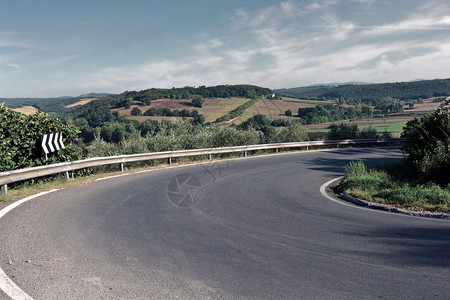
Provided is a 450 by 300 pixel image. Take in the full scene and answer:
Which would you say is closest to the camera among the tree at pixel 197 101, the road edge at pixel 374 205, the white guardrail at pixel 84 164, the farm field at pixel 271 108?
the road edge at pixel 374 205

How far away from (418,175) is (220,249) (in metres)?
8.56

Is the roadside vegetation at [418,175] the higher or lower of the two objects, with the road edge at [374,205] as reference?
higher

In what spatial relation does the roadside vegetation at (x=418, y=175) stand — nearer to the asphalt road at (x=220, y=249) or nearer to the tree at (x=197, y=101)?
the asphalt road at (x=220, y=249)

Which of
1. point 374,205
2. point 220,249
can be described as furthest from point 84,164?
point 374,205

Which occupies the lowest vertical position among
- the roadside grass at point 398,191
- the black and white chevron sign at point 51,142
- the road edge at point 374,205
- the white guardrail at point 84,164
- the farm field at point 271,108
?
the road edge at point 374,205

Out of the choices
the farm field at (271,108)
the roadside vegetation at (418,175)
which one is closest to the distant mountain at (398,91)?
the farm field at (271,108)

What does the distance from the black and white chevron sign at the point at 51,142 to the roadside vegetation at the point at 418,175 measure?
31.2ft

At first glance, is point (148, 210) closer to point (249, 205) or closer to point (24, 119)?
point (249, 205)

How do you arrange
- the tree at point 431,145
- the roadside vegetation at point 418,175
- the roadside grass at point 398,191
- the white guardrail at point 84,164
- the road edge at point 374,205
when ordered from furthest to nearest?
the tree at point 431,145 → the white guardrail at point 84,164 → the roadside vegetation at point 418,175 → the roadside grass at point 398,191 → the road edge at point 374,205

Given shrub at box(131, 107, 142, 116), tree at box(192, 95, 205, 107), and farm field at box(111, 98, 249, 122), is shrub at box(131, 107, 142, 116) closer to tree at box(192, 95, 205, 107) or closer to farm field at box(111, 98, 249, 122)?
farm field at box(111, 98, 249, 122)

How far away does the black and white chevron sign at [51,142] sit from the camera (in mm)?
11258

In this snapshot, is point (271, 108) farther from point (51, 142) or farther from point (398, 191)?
point (398, 191)

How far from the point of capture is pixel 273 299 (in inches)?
144

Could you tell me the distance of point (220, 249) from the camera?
16.9ft
